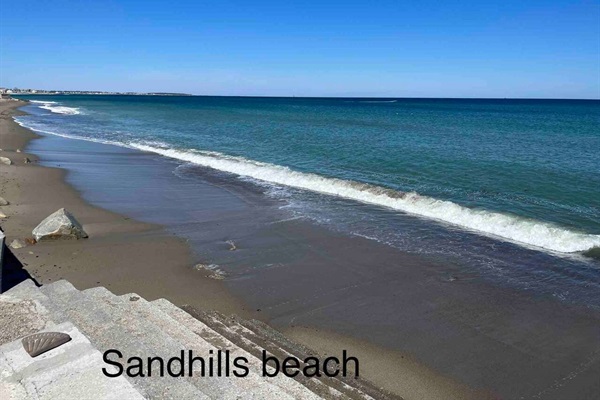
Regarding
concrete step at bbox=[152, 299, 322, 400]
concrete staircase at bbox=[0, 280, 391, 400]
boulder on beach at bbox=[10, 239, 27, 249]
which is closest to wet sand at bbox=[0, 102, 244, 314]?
boulder on beach at bbox=[10, 239, 27, 249]

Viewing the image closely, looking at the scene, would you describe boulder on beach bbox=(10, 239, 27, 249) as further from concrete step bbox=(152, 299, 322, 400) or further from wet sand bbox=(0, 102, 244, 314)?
concrete step bbox=(152, 299, 322, 400)

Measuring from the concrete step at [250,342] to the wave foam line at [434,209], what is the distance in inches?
354

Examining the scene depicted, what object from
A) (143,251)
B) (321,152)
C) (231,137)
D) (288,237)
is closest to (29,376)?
(143,251)

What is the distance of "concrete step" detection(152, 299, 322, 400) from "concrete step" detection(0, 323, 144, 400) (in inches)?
62.0

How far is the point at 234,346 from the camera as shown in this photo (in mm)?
6094

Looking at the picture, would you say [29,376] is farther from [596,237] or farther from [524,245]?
[596,237]

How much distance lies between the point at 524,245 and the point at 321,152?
17.8m

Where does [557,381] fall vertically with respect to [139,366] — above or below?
below

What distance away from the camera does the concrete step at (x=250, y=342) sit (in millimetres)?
5555

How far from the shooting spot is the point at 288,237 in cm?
1225

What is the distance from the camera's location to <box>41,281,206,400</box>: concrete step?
477cm

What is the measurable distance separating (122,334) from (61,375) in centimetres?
110

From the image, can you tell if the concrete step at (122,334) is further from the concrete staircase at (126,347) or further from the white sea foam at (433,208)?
the white sea foam at (433,208)

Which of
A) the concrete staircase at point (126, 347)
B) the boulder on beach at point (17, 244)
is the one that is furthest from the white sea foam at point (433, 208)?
the boulder on beach at point (17, 244)
